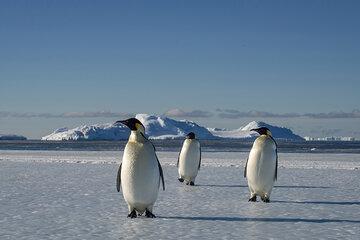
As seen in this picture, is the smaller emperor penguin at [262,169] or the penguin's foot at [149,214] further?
the smaller emperor penguin at [262,169]

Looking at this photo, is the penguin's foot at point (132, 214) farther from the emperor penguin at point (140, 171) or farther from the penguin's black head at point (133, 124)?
the penguin's black head at point (133, 124)

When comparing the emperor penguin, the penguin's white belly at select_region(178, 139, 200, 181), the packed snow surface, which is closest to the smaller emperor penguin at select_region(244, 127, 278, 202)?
the packed snow surface

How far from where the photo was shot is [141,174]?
7.86 m

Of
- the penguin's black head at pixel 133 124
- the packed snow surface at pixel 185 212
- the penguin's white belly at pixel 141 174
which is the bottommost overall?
the packed snow surface at pixel 185 212

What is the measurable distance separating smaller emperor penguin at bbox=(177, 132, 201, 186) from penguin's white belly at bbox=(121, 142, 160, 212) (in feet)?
17.5

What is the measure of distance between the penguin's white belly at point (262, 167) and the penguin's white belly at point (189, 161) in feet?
11.7

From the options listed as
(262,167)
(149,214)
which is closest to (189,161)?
(262,167)

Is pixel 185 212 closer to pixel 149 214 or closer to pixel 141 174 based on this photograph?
pixel 149 214

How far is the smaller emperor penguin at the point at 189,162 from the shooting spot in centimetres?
1341

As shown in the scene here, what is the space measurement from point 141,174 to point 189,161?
5.76 metres

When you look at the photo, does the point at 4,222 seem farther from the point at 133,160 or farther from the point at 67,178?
the point at 67,178

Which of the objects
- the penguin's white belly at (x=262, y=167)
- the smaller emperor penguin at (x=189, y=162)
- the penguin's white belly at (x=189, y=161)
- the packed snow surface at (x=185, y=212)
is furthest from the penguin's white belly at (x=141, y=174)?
the penguin's white belly at (x=189, y=161)

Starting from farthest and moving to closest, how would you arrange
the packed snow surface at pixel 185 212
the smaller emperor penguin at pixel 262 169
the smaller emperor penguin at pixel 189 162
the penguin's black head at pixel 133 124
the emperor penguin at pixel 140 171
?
the smaller emperor penguin at pixel 189 162 → the smaller emperor penguin at pixel 262 169 → the emperor penguin at pixel 140 171 → the penguin's black head at pixel 133 124 → the packed snow surface at pixel 185 212

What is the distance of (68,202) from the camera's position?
9.59 metres
